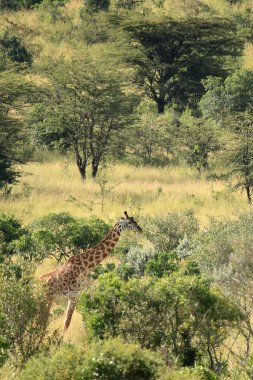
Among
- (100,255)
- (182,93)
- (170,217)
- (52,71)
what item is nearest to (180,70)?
(182,93)

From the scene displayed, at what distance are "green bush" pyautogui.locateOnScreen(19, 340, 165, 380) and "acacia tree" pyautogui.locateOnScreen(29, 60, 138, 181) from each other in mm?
21460

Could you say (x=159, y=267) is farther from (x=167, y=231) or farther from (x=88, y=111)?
(x=88, y=111)

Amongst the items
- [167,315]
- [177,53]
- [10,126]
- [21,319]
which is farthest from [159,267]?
[177,53]

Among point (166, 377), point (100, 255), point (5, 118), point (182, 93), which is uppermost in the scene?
point (166, 377)

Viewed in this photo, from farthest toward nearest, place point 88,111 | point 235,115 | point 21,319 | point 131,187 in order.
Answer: point 88,111, point 235,115, point 131,187, point 21,319

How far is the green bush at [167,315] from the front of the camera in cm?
1206

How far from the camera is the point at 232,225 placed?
A: 61.9ft

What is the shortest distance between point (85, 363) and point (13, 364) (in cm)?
275

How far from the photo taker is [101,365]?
9375mm

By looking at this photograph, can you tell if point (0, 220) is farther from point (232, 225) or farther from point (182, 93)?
point (182, 93)

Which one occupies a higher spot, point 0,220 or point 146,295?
point 146,295

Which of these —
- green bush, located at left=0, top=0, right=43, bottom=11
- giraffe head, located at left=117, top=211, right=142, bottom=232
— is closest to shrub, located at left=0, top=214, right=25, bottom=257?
giraffe head, located at left=117, top=211, right=142, bottom=232

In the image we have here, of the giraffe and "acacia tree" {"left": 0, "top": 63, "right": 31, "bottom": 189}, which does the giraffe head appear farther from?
"acacia tree" {"left": 0, "top": 63, "right": 31, "bottom": 189}

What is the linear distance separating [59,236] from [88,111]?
12557 millimetres
